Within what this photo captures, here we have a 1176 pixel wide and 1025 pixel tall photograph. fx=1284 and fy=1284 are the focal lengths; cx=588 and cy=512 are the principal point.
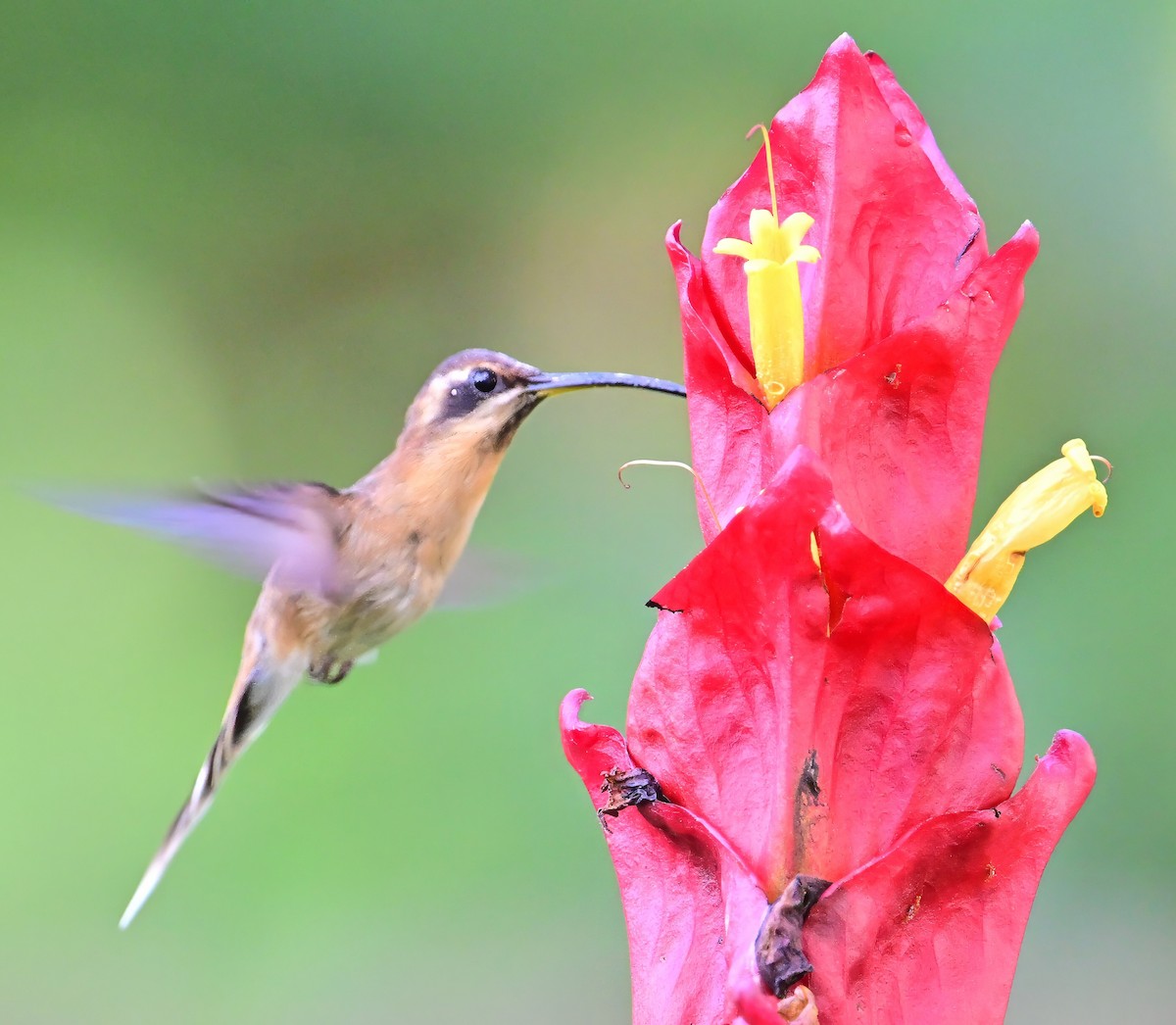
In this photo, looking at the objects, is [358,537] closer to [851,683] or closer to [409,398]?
[851,683]

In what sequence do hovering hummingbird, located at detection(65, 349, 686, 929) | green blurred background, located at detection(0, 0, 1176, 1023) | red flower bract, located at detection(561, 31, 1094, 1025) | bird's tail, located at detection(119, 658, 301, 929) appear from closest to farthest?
1. red flower bract, located at detection(561, 31, 1094, 1025)
2. hovering hummingbird, located at detection(65, 349, 686, 929)
3. bird's tail, located at detection(119, 658, 301, 929)
4. green blurred background, located at detection(0, 0, 1176, 1023)

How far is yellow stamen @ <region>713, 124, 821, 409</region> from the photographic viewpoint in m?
0.53

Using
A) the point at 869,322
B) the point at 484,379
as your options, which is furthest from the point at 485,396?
the point at 869,322

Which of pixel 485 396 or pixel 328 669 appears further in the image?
pixel 328 669

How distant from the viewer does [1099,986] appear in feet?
5.48

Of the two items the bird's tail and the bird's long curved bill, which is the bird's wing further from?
the bird's long curved bill

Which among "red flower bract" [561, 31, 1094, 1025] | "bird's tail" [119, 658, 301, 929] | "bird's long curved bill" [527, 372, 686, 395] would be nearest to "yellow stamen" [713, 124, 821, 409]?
"red flower bract" [561, 31, 1094, 1025]

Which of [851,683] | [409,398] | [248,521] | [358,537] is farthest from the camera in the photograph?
[409,398]

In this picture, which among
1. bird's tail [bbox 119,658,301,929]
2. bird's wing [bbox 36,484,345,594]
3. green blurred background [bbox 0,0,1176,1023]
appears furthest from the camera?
green blurred background [bbox 0,0,1176,1023]

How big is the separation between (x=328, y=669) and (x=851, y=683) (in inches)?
35.4

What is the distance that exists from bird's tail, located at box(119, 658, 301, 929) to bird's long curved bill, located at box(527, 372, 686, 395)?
1.34 feet

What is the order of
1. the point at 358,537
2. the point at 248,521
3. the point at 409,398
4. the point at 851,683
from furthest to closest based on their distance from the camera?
the point at 409,398
the point at 358,537
the point at 248,521
the point at 851,683

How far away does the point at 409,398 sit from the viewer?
7.38 feet

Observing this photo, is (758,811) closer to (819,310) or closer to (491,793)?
(819,310)
